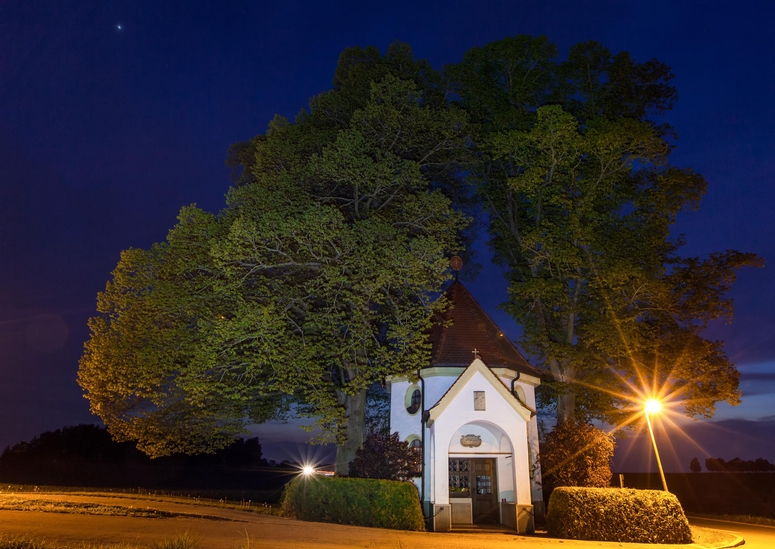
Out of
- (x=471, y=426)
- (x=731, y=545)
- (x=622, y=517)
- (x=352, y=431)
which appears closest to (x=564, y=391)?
(x=471, y=426)

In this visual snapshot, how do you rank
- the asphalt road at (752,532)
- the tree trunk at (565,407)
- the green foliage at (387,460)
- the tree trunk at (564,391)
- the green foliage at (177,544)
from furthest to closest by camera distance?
the tree trunk at (565,407) < the tree trunk at (564,391) < the green foliage at (387,460) < the asphalt road at (752,532) < the green foliage at (177,544)

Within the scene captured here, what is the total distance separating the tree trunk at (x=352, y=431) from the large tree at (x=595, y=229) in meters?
8.37

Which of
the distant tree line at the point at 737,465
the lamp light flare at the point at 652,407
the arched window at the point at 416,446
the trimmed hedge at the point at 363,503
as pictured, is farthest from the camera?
the distant tree line at the point at 737,465

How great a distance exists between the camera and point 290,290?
21.7 metres

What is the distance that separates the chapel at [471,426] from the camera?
62.7 ft

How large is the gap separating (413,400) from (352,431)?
2749 mm

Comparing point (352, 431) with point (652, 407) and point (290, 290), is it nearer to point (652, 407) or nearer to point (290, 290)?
point (290, 290)

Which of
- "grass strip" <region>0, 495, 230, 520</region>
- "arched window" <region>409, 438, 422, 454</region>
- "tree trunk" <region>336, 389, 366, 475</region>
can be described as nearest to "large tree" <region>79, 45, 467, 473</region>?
"tree trunk" <region>336, 389, 366, 475</region>

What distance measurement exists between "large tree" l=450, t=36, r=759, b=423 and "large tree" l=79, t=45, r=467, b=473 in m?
4.17

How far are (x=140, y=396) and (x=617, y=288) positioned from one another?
19507 millimetres

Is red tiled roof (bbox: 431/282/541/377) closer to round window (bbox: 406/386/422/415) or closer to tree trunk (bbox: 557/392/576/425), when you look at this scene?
round window (bbox: 406/386/422/415)

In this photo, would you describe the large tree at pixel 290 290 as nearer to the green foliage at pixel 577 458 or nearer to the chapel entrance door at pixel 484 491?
the chapel entrance door at pixel 484 491

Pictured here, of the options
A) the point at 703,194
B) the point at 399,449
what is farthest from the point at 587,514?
the point at 703,194

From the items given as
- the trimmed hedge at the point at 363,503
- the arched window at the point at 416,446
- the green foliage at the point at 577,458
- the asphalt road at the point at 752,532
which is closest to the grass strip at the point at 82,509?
the trimmed hedge at the point at 363,503
